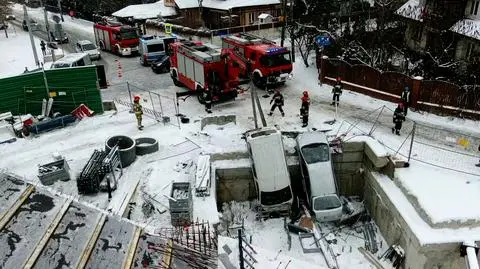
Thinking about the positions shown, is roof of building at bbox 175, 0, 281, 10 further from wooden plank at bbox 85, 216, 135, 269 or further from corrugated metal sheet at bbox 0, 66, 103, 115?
wooden plank at bbox 85, 216, 135, 269

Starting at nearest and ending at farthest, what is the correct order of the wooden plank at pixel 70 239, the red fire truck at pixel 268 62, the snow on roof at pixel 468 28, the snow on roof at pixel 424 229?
the wooden plank at pixel 70 239 < the snow on roof at pixel 424 229 < the red fire truck at pixel 268 62 < the snow on roof at pixel 468 28

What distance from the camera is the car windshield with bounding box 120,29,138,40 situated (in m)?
29.4

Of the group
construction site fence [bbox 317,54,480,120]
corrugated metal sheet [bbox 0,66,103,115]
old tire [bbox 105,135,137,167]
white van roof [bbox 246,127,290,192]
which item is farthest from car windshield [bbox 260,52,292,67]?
old tire [bbox 105,135,137,167]

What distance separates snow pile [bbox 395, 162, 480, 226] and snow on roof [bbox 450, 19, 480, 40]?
11.8m

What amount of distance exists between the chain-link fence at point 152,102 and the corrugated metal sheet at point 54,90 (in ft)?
6.81

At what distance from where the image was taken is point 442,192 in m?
12.8

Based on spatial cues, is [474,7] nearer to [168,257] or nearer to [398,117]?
[398,117]

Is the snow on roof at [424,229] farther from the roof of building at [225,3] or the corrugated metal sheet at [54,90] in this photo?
the roof of building at [225,3]

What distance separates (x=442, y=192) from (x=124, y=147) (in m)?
10.5

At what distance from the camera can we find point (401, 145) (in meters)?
15.5

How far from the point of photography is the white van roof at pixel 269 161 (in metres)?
14.6

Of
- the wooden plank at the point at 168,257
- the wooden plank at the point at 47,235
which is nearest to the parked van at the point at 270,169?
the wooden plank at the point at 168,257

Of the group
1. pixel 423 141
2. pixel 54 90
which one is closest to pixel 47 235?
pixel 54 90

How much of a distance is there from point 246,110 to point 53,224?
1402 cm
